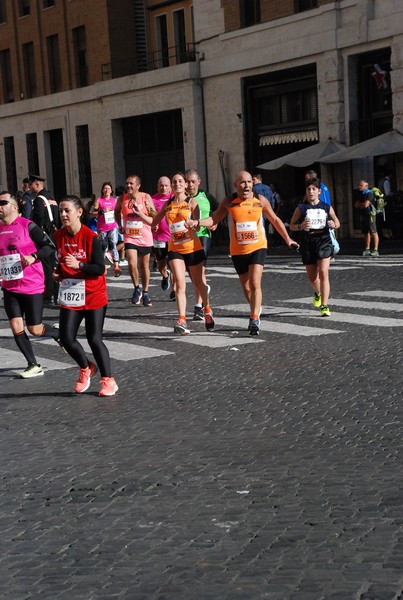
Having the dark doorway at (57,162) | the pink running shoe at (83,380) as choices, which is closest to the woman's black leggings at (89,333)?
the pink running shoe at (83,380)

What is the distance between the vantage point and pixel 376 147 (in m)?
27.8

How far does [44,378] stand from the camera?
10211mm

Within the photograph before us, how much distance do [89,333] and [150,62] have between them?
32.3 metres

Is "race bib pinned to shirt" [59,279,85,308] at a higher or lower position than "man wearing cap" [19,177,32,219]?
lower

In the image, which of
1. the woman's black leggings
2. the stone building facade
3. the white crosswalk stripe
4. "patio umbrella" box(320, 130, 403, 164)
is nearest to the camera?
the woman's black leggings

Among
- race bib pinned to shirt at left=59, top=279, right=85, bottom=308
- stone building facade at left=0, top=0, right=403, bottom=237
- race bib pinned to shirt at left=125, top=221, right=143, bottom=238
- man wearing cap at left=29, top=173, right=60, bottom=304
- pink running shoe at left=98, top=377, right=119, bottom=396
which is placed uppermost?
stone building facade at left=0, top=0, right=403, bottom=237

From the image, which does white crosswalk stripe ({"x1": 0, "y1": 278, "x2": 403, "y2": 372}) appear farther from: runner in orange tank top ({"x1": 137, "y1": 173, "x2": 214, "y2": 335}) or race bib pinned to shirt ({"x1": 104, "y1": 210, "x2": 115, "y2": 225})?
race bib pinned to shirt ({"x1": 104, "y1": 210, "x2": 115, "y2": 225})

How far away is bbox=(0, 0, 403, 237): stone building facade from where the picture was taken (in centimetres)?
3033

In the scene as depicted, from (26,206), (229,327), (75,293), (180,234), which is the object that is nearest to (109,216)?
(26,206)

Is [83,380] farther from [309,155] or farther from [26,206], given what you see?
[309,155]

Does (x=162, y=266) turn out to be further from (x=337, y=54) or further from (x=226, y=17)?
(x=226, y=17)

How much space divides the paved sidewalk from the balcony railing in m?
27.1

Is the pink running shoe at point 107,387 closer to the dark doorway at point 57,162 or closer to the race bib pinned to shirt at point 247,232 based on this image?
the race bib pinned to shirt at point 247,232

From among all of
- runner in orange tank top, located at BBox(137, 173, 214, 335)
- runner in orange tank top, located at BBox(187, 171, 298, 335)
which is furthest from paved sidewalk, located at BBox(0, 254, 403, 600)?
runner in orange tank top, located at BBox(137, 173, 214, 335)
